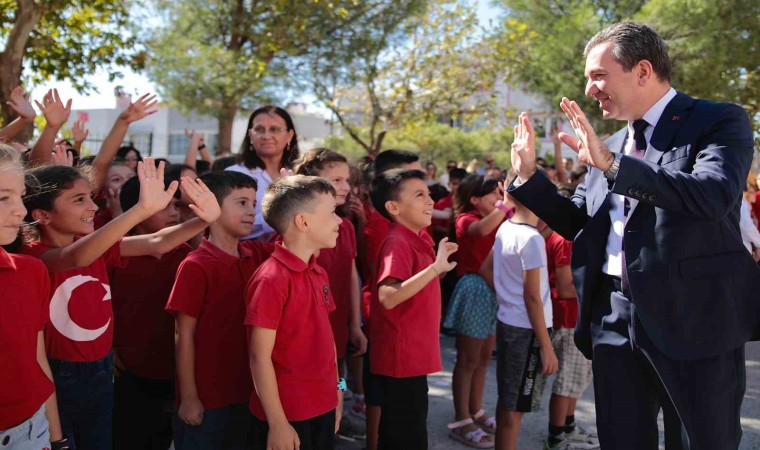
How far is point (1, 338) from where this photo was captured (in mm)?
2270

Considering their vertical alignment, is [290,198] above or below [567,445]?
above

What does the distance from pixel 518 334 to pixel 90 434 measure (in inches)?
85.4

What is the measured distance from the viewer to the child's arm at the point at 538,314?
12.2 ft

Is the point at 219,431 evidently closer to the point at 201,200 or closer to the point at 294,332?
the point at 294,332

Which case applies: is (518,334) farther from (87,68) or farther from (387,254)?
(87,68)

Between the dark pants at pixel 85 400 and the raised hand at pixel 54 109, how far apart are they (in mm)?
1448

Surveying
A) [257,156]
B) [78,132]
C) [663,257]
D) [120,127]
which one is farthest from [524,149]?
[78,132]

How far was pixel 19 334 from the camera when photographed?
2311 mm

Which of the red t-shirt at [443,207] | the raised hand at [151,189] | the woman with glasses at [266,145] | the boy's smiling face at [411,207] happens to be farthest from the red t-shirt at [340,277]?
the red t-shirt at [443,207]

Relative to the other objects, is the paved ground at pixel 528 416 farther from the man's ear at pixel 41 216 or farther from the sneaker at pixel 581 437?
the man's ear at pixel 41 216

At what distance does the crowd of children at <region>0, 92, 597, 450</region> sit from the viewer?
8.61 ft

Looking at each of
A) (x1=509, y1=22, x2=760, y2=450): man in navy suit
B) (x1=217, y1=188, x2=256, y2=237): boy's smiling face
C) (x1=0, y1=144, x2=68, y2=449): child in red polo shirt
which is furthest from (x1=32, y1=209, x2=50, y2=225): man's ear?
(x1=509, y1=22, x2=760, y2=450): man in navy suit

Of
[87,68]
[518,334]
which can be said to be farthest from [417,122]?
[518,334]

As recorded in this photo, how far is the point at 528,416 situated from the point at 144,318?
9.05ft
